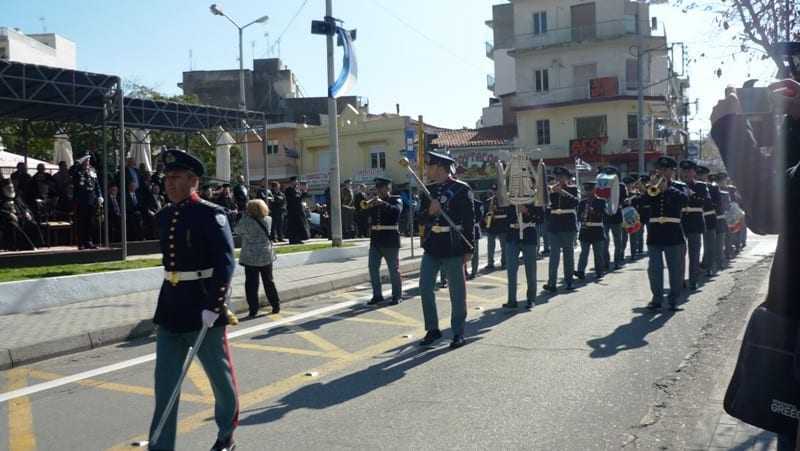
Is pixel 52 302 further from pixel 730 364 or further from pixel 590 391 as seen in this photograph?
pixel 730 364

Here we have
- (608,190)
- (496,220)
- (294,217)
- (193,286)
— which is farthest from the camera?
(294,217)

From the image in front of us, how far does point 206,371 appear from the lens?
15.4ft

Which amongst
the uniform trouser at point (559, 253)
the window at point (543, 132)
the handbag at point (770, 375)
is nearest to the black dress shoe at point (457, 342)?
the uniform trouser at point (559, 253)

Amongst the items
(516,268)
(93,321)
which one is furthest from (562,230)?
(93,321)

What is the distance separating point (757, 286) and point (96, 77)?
12.7 metres

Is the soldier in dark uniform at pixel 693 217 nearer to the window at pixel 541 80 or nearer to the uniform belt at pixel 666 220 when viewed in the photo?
the uniform belt at pixel 666 220

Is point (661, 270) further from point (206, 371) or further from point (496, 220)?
point (206, 371)

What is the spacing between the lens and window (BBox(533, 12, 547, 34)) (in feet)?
165

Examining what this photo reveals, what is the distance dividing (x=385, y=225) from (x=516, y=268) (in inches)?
80.7

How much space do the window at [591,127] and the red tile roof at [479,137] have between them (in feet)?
15.2

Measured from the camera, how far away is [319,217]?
2792 cm

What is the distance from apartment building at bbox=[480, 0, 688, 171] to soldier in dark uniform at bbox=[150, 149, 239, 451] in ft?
140

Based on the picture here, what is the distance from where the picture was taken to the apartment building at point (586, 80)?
4606 cm

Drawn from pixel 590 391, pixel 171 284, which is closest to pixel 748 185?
pixel 171 284
